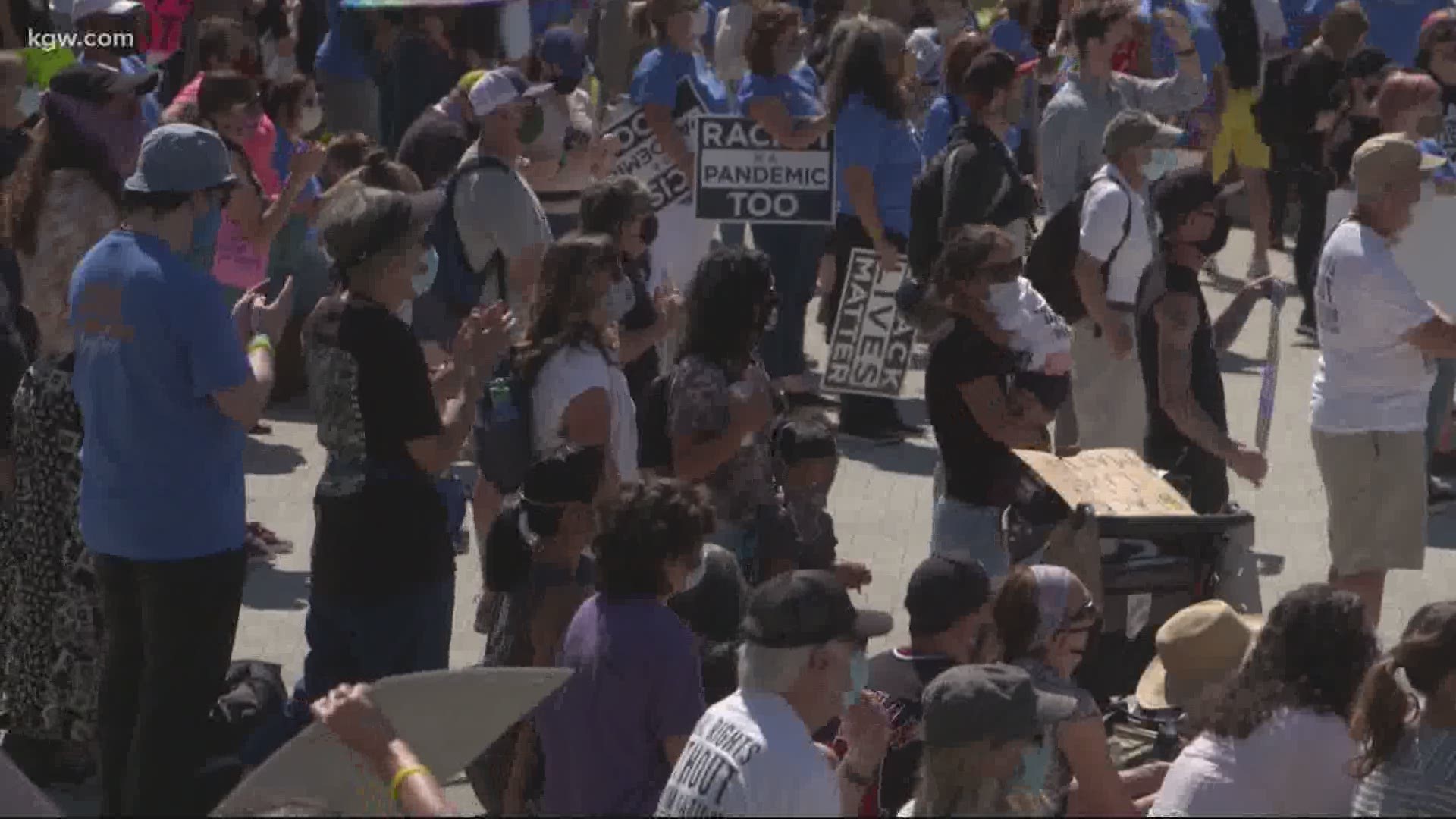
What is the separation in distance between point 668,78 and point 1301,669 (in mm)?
6878

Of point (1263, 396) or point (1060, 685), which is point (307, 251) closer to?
point (1263, 396)

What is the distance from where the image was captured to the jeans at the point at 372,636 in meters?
6.70

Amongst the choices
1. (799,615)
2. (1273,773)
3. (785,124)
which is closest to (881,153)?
(785,124)

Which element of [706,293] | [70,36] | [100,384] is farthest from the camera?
[70,36]

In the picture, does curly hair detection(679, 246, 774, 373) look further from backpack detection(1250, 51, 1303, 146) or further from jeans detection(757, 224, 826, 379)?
backpack detection(1250, 51, 1303, 146)

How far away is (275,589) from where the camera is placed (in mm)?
9492

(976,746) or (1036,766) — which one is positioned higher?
(976,746)

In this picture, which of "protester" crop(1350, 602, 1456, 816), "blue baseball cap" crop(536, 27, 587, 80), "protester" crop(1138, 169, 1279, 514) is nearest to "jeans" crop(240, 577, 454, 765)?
"protester" crop(1350, 602, 1456, 816)

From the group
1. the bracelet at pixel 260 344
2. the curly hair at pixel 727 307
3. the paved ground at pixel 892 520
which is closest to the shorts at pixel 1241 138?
the paved ground at pixel 892 520

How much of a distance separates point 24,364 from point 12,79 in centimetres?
188

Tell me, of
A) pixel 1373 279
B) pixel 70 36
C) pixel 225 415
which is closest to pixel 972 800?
pixel 225 415

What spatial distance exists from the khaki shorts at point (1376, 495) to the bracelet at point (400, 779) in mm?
4579

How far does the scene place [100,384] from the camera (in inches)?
250

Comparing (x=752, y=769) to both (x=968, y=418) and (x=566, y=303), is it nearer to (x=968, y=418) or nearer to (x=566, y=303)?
(x=566, y=303)
